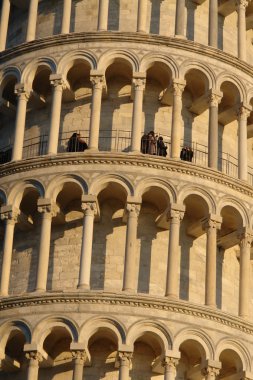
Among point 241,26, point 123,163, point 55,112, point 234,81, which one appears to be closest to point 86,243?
point 123,163

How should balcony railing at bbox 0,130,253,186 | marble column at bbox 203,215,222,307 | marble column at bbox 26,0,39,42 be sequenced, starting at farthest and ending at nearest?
marble column at bbox 26,0,39,42 → balcony railing at bbox 0,130,253,186 → marble column at bbox 203,215,222,307

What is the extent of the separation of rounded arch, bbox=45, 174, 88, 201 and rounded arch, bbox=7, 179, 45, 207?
0.99ft

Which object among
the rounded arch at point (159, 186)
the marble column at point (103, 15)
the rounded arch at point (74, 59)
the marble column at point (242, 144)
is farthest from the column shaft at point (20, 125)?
the marble column at point (242, 144)

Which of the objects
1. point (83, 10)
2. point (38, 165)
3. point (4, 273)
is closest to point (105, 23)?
point (83, 10)

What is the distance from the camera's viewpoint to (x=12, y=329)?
3641cm

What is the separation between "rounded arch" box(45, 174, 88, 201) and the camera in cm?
3781

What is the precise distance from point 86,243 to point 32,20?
7.58 m

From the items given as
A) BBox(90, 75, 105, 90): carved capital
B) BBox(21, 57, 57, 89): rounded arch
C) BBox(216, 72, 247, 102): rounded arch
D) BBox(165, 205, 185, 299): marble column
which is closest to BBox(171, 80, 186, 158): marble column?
BBox(216, 72, 247, 102): rounded arch

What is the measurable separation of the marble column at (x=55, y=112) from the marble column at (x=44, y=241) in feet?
5.06

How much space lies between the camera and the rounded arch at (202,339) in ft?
118

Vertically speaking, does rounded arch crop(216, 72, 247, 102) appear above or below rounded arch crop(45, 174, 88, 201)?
above

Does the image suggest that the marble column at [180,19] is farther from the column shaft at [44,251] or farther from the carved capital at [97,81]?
the column shaft at [44,251]

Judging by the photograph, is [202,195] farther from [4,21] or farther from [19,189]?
[4,21]

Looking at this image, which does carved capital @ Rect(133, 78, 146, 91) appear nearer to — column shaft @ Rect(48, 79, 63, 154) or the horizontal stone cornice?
the horizontal stone cornice
